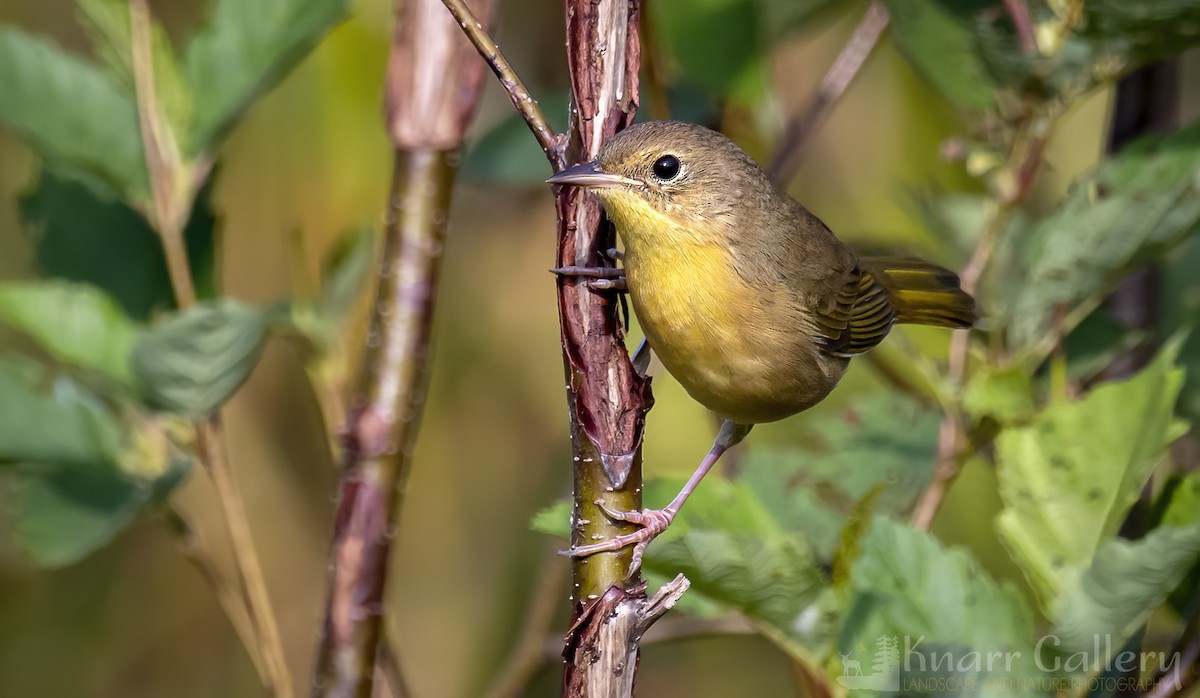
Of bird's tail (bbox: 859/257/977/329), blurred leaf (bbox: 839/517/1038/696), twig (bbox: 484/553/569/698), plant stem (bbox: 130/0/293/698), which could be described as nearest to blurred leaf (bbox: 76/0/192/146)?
plant stem (bbox: 130/0/293/698)

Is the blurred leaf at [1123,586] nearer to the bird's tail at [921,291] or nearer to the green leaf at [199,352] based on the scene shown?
A: the bird's tail at [921,291]

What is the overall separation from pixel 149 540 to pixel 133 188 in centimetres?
214

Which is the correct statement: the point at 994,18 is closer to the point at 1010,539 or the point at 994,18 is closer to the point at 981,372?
the point at 981,372

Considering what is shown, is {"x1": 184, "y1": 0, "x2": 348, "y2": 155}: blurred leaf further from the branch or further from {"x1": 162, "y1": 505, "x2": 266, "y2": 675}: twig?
{"x1": 162, "y1": 505, "x2": 266, "y2": 675}: twig

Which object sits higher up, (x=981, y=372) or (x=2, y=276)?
(x=981, y=372)

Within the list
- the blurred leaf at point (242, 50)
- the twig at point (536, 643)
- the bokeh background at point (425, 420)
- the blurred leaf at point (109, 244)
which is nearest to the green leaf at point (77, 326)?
the blurred leaf at point (109, 244)

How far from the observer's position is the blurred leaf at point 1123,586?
1.71 metres

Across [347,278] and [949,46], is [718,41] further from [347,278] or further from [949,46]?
[347,278]

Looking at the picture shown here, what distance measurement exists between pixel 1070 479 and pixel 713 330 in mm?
709

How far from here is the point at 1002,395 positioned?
2178mm

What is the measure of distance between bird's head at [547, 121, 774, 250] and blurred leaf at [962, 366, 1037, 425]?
0.61 metres

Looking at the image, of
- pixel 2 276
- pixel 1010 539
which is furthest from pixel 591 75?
pixel 2 276

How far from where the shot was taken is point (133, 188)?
2385 mm

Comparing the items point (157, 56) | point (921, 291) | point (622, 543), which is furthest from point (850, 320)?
point (157, 56)
